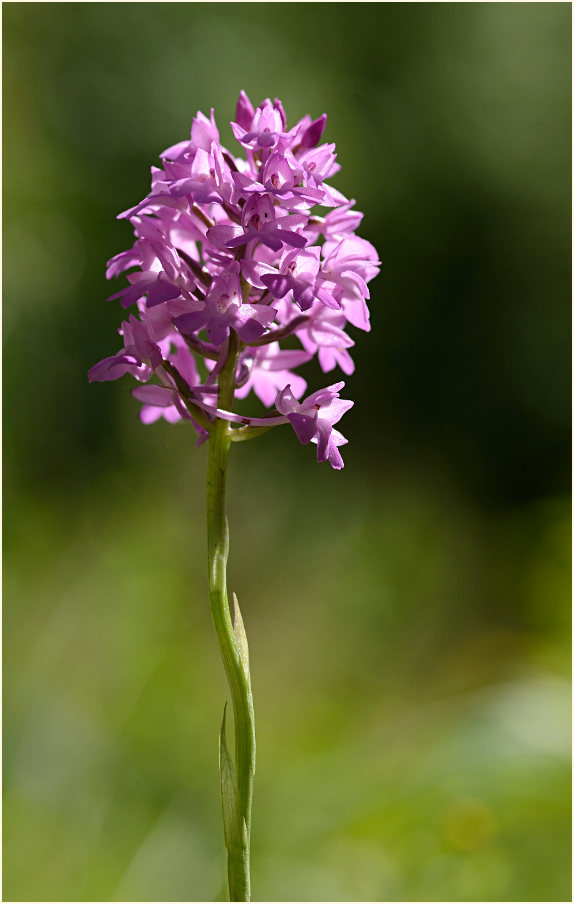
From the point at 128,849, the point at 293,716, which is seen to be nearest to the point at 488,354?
the point at 293,716

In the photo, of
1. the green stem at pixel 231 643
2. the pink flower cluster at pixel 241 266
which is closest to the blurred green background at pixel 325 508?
the green stem at pixel 231 643

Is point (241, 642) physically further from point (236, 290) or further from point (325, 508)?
point (325, 508)

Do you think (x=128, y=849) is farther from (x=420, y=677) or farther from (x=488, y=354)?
(x=488, y=354)

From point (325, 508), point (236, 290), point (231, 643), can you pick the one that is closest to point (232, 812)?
point (231, 643)

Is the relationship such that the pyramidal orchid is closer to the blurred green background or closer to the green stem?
the green stem

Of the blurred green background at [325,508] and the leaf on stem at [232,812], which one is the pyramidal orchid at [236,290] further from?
the blurred green background at [325,508]

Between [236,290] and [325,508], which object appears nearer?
[236,290]

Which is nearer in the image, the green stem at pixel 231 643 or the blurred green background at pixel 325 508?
the green stem at pixel 231 643
